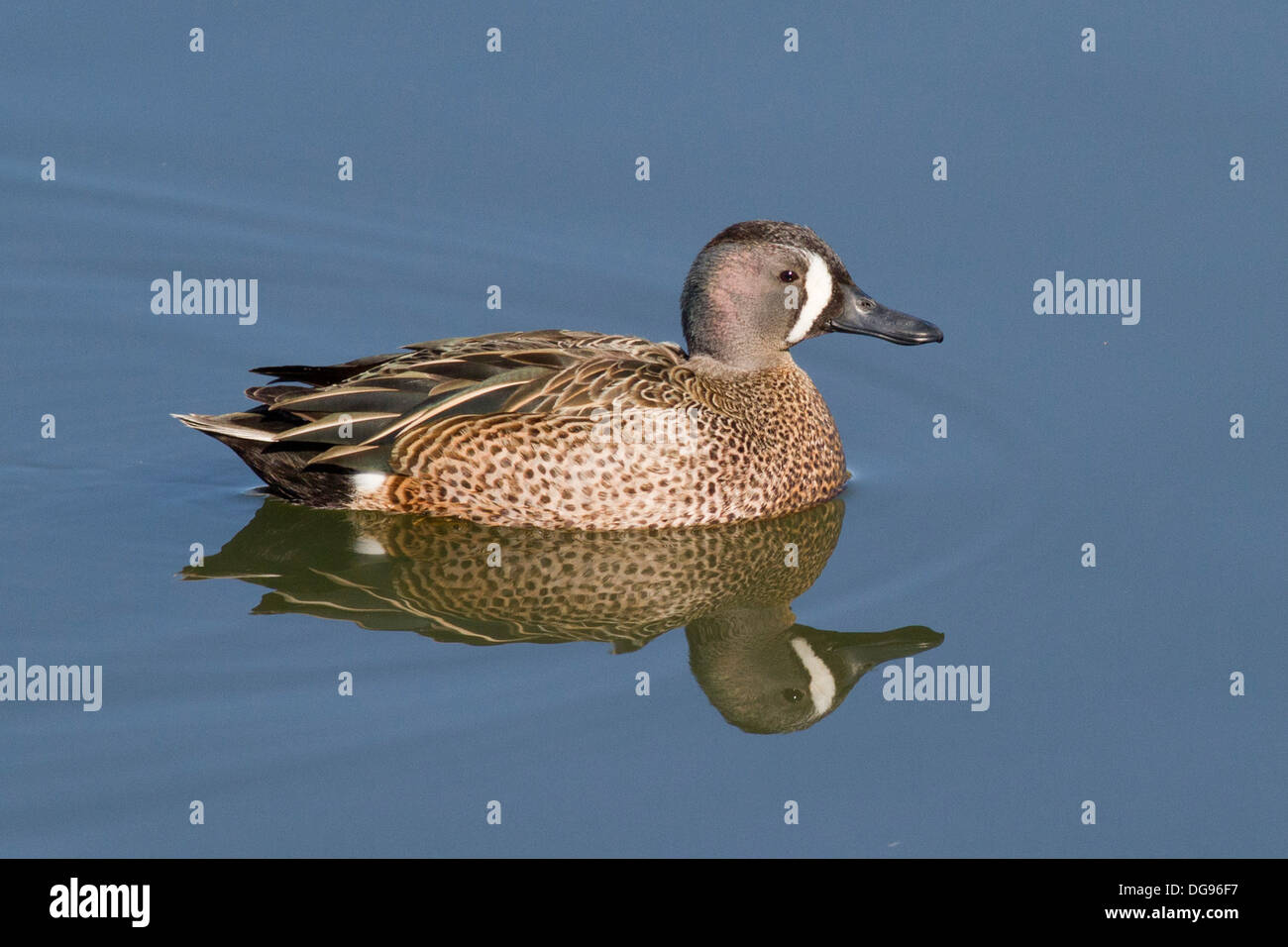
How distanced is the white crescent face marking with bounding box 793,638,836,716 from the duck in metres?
1.43

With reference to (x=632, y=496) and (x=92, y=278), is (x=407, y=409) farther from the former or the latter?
(x=92, y=278)

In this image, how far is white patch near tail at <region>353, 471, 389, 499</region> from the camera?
38.7ft

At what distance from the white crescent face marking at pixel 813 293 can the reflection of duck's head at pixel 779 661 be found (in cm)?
191

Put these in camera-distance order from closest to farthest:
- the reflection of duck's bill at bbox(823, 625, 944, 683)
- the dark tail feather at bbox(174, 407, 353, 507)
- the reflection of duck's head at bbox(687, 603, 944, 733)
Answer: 1. the reflection of duck's head at bbox(687, 603, 944, 733)
2. the reflection of duck's bill at bbox(823, 625, 944, 683)
3. the dark tail feather at bbox(174, 407, 353, 507)

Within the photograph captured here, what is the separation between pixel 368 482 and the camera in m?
11.8

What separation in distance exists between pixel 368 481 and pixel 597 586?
1.64 meters

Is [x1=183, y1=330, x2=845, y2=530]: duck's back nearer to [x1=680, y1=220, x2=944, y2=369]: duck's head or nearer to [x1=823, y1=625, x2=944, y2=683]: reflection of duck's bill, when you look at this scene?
[x1=680, y1=220, x2=944, y2=369]: duck's head

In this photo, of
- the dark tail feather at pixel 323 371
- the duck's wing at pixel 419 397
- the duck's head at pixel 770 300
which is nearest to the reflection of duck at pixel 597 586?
the duck's wing at pixel 419 397

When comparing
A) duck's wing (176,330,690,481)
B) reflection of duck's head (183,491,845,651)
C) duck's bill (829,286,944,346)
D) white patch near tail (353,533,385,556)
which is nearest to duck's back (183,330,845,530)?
duck's wing (176,330,690,481)

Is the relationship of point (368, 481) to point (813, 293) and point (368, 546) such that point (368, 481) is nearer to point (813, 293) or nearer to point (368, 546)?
point (368, 546)

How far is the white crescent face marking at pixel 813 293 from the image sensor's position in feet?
38.9

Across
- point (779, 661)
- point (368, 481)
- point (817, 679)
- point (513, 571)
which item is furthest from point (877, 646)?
point (368, 481)

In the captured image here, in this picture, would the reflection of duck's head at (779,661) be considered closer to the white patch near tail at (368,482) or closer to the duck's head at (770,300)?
the duck's head at (770,300)

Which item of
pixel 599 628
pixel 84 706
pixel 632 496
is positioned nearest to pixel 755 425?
pixel 632 496
